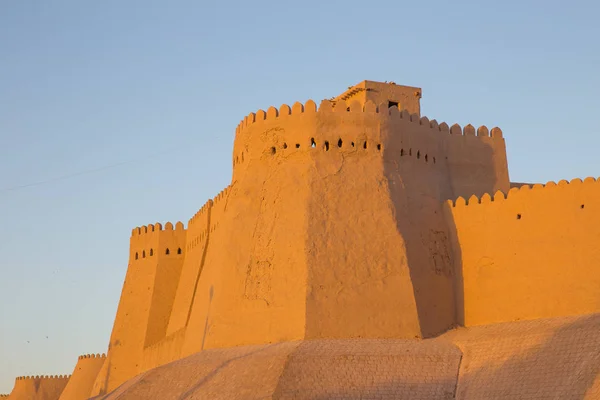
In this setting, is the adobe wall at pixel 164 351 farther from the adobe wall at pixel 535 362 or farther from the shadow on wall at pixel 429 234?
the adobe wall at pixel 535 362

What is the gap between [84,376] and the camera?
40.8m

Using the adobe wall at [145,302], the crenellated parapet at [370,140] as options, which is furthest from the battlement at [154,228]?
the crenellated parapet at [370,140]

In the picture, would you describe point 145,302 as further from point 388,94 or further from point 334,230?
point 334,230

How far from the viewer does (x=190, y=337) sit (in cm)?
2873

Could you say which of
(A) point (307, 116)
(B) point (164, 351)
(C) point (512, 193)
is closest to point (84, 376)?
(B) point (164, 351)

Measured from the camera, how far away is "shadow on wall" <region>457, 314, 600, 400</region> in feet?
64.5

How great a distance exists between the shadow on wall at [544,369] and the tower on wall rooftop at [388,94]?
10.5 metres

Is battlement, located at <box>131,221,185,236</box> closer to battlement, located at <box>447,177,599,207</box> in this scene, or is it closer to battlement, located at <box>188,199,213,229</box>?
battlement, located at <box>188,199,213,229</box>

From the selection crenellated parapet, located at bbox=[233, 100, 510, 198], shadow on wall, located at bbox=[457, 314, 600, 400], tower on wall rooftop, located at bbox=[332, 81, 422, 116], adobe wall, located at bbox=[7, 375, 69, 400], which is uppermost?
tower on wall rooftop, located at bbox=[332, 81, 422, 116]

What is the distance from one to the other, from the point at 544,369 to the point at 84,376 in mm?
24794

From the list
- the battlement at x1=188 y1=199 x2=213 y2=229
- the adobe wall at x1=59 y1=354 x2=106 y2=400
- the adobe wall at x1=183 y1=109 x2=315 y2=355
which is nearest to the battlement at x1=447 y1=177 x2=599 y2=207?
the adobe wall at x1=183 y1=109 x2=315 y2=355

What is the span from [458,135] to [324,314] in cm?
719

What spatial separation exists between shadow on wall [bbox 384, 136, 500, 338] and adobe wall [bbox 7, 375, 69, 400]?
2690 cm

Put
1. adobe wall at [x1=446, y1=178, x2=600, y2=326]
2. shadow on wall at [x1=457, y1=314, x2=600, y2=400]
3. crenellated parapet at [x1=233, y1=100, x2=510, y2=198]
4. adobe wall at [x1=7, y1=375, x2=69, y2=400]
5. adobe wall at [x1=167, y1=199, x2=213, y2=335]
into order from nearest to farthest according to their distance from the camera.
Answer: shadow on wall at [x1=457, y1=314, x2=600, y2=400], adobe wall at [x1=446, y1=178, x2=600, y2=326], crenellated parapet at [x1=233, y1=100, x2=510, y2=198], adobe wall at [x1=167, y1=199, x2=213, y2=335], adobe wall at [x1=7, y1=375, x2=69, y2=400]
